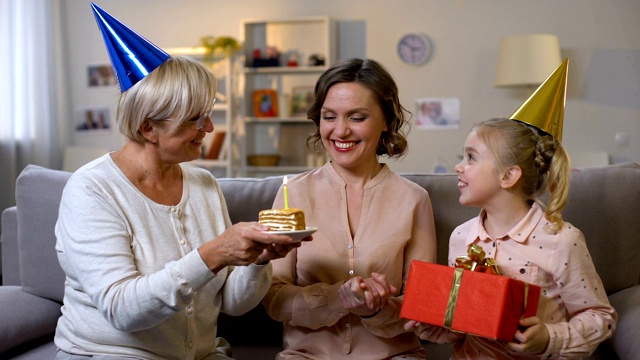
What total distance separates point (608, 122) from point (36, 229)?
16.5 ft

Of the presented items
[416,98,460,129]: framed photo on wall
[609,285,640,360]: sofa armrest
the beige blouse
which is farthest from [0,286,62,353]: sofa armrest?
[416,98,460,129]: framed photo on wall

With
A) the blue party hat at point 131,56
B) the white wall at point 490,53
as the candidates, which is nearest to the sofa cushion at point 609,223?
the blue party hat at point 131,56

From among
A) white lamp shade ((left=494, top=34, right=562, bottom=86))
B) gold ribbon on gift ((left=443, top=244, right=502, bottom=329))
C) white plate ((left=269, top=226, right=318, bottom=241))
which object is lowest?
gold ribbon on gift ((left=443, top=244, right=502, bottom=329))

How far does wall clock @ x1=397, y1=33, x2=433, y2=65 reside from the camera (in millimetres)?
6281

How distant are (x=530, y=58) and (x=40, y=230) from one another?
14.1ft

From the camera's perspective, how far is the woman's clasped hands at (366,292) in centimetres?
172

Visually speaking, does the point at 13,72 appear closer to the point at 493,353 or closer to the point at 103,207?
the point at 103,207

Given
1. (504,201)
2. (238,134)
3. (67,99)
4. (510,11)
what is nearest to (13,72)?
(67,99)

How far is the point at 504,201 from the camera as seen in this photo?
5.97 feet

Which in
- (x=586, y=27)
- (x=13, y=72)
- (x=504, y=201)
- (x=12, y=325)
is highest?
(x=586, y=27)

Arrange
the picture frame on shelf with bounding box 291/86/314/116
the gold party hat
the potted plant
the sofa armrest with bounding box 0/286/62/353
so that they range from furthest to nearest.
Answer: the picture frame on shelf with bounding box 291/86/314/116 < the potted plant < the sofa armrest with bounding box 0/286/62/353 < the gold party hat

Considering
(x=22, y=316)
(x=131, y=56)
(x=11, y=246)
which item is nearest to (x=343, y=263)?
(x=131, y=56)

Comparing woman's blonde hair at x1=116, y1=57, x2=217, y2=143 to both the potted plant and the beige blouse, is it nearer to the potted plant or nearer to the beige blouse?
the beige blouse

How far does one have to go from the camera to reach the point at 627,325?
77.3 inches
